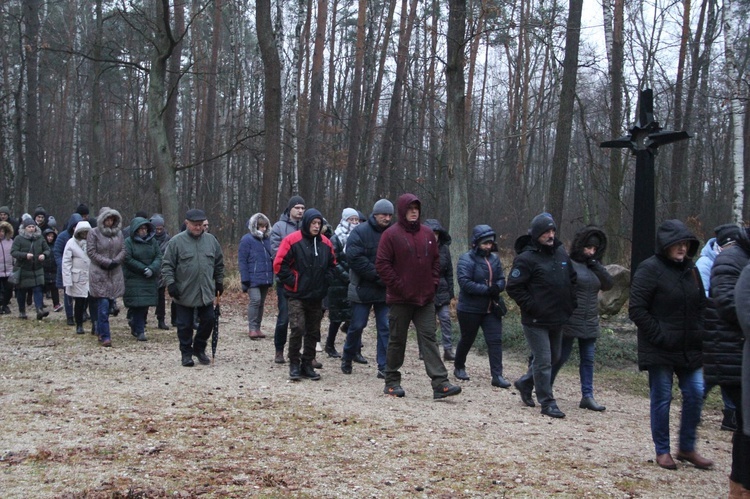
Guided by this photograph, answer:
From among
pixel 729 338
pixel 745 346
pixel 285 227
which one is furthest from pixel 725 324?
pixel 285 227

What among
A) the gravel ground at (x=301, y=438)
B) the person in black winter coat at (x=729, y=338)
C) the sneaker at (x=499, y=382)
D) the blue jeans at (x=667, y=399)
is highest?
the person in black winter coat at (x=729, y=338)

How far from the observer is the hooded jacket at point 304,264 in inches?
362

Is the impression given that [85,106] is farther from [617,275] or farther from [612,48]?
[617,275]

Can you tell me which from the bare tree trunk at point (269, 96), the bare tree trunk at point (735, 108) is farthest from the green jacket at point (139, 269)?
the bare tree trunk at point (735, 108)

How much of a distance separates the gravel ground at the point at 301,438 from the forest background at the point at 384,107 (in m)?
8.30

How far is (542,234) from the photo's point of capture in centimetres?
782

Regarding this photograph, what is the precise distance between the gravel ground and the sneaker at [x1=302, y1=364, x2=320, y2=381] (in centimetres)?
19

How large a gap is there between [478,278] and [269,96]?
11.0 m

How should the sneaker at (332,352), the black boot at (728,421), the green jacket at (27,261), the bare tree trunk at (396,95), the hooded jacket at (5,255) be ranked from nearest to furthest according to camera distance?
the black boot at (728,421) → the sneaker at (332,352) → the green jacket at (27,261) → the hooded jacket at (5,255) → the bare tree trunk at (396,95)

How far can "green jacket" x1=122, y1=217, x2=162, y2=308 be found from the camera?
12102mm

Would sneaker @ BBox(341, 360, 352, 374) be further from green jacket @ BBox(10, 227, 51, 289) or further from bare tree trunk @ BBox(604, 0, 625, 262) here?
bare tree trunk @ BBox(604, 0, 625, 262)

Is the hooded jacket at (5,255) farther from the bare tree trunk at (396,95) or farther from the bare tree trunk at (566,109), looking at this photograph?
the bare tree trunk at (396,95)

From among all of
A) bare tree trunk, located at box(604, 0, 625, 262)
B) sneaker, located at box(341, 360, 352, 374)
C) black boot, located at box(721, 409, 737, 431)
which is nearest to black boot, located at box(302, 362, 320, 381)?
sneaker, located at box(341, 360, 352, 374)

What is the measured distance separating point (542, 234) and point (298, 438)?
3.16 metres
